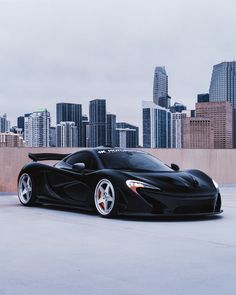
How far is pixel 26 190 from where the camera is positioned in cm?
1097

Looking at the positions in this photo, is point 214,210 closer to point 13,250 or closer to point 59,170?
point 59,170

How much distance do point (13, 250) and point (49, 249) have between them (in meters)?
0.34

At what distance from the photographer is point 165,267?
4922 mm

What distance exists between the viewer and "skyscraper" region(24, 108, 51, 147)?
6425 cm

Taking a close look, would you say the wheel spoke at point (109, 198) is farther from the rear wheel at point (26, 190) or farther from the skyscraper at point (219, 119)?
the skyscraper at point (219, 119)

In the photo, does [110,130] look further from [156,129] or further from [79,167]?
[79,167]

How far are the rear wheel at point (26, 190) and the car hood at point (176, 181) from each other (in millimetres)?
2675

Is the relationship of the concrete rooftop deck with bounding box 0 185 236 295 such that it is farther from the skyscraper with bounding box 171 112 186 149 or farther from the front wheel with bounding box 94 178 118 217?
the skyscraper with bounding box 171 112 186 149

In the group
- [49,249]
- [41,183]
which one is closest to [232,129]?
[41,183]

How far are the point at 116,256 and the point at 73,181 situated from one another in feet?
14.1

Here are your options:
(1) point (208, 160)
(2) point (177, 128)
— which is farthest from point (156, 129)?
(1) point (208, 160)

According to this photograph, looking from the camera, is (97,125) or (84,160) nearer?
(84,160)

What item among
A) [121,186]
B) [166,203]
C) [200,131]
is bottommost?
[166,203]

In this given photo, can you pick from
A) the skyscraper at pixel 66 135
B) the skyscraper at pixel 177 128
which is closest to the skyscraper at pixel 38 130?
the skyscraper at pixel 66 135
